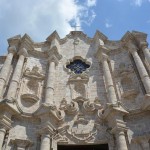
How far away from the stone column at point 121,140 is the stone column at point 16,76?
563 cm

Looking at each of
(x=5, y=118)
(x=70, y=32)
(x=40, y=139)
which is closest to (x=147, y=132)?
(x=40, y=139)

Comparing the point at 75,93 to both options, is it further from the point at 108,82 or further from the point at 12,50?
the point at 12,50

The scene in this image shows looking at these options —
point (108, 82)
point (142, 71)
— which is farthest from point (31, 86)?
point (142, 71)

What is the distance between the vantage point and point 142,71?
1600 centimetres

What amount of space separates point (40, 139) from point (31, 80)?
5.04 metres

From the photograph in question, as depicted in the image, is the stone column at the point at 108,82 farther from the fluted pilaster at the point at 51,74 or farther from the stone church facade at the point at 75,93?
the fluted pilaster at the point at 51,74

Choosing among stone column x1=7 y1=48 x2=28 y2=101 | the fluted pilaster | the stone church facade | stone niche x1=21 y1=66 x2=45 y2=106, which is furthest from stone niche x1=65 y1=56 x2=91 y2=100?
stone column x1=7 y1=48 x2=28 y2=101

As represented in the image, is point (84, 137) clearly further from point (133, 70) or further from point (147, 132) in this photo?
point (133, 70)

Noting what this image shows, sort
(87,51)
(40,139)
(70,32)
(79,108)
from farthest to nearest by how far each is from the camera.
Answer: (70,32) < (87,51) < (79,108) < (40,139)

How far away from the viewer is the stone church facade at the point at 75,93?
42.1 ft

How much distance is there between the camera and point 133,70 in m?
17.2

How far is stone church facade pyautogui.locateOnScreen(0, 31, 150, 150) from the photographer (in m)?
12.8

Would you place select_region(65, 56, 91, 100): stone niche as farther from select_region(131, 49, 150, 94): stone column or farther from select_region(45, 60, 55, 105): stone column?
select_region(131, 49, 150, 94): stone column

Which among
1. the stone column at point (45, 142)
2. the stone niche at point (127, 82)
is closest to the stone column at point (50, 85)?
the stone column at point (45, 142)
